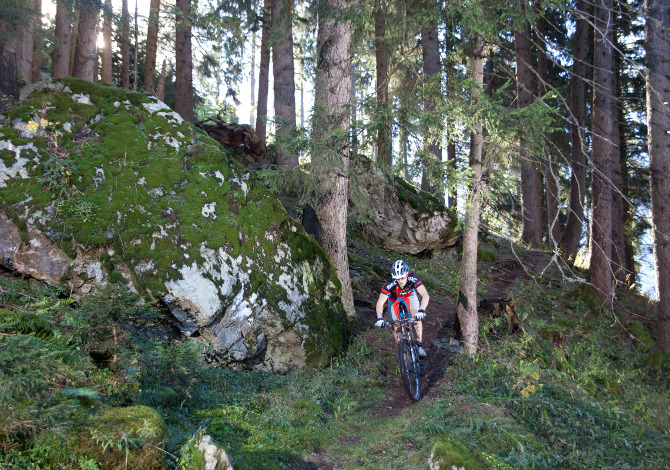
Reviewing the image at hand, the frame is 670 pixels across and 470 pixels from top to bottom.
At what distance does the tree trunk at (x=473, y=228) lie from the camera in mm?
6996

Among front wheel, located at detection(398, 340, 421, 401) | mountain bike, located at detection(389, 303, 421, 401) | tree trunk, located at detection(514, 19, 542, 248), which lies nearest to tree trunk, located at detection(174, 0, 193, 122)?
mountain bike, located at detection(389, 303, 421, 401)

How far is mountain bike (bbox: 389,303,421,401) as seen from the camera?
6.29 metres

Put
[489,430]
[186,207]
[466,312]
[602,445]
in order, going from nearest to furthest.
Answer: [489,430], [602,445], [186,207], [466,312]

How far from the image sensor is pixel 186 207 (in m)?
6.27

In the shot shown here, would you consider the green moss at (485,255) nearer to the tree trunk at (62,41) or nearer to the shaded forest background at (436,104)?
the shaded forest background at (436,104)

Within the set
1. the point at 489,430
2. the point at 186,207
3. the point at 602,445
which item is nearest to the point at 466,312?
the point at 602,445

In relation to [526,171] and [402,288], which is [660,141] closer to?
[402,288]

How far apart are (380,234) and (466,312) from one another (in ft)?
21.1

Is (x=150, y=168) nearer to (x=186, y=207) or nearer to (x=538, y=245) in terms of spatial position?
(x=186, y=207)

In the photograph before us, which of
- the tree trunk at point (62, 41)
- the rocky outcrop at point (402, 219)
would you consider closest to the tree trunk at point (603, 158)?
the rocky outcrop at point (402, 219)

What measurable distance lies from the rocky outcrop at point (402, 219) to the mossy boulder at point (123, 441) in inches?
416

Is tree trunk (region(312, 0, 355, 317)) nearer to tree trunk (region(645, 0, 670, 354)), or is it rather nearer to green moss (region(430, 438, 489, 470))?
green moss (region(430, 438, 489, 470))

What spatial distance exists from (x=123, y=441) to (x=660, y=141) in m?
11.8

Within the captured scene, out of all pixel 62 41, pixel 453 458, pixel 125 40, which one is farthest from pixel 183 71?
pixel 453 458
